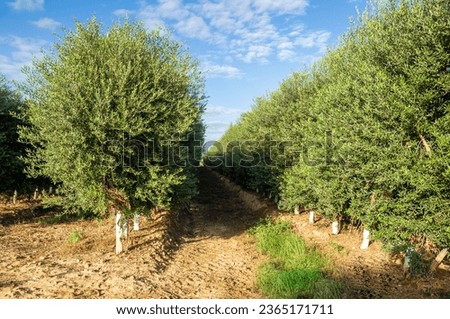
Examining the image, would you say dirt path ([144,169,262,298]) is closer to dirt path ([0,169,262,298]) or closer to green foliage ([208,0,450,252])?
dirt path ([0,169,262,298])

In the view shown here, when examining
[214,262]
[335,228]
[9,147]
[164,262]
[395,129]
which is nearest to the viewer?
[395,129]

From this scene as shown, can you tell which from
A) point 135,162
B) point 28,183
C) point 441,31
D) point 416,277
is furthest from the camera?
point 28,183

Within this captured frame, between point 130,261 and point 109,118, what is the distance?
7130 mm

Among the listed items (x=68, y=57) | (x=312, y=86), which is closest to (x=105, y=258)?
(x=68, y=57)

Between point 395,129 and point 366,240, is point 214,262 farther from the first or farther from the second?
point 395,129

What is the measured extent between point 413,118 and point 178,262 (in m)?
13.2

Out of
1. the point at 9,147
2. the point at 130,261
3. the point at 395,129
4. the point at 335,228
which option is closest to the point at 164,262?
the point at 130,261

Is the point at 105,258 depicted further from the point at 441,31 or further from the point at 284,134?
the point at 441,31

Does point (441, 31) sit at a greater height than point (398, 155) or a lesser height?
greater

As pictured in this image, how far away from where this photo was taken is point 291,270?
15.5 m

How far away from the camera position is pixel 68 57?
16.0 meters

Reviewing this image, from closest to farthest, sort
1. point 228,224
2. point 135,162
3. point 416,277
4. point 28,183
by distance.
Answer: point 416,277 → point 135,162 → point 228,224 → point 28,183

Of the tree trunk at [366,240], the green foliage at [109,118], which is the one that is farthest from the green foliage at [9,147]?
the tree trunk at [366,240]

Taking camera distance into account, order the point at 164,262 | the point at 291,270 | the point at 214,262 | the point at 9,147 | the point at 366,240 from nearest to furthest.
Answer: the point at 291,270 < the point at 164,262 < the point at 214,262 < the point at 366,240 < the point at 9,147
